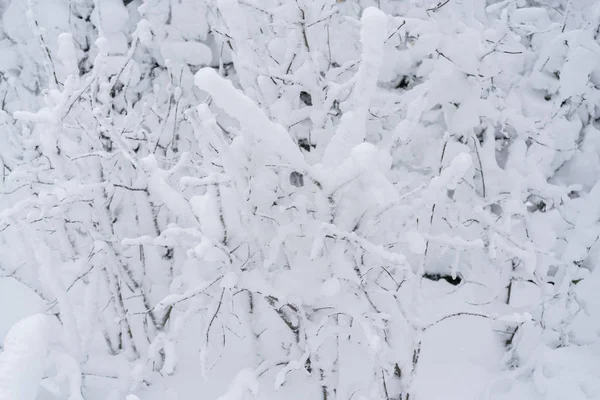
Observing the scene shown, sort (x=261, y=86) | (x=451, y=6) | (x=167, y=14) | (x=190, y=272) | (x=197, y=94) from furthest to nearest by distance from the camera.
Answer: (x=197, y=94), (x=167, y=14), (x=451, y=6), (x=261, y=86), (x=190, y=272)

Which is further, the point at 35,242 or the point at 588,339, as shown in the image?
the point at 588,339

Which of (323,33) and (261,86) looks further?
(323,33)

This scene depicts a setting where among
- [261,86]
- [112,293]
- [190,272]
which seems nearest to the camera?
[190,272]

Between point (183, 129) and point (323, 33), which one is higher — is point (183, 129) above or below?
below

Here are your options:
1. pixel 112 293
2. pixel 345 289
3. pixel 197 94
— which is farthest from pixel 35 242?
pixel 197 94

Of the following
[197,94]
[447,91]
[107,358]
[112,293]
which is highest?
[447,91]

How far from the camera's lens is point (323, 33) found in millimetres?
2375

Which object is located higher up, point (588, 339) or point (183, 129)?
point (183, 129)

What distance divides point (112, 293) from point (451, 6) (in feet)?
8.99

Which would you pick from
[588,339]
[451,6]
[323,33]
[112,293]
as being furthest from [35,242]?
[588,339]

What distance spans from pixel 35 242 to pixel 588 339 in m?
3.18

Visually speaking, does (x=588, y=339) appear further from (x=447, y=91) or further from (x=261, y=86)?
(x=261, y=86)

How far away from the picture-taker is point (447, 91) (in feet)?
9.16

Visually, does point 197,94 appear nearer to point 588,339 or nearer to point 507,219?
point 507,219
